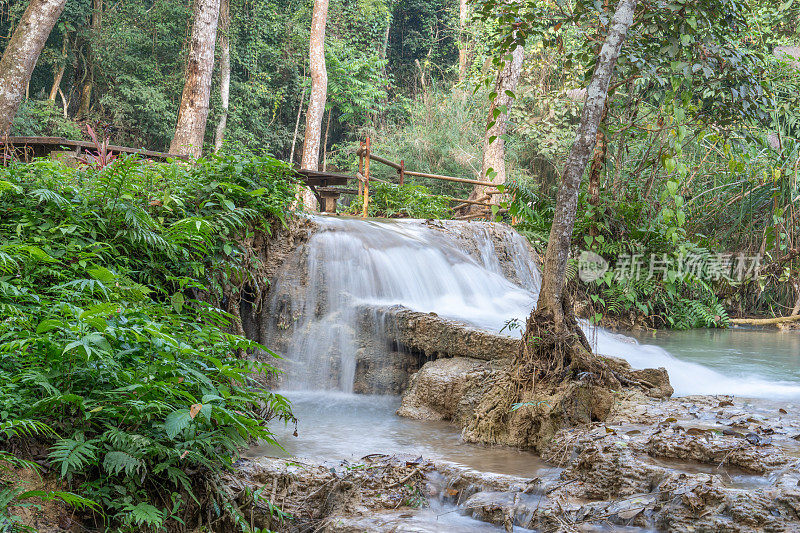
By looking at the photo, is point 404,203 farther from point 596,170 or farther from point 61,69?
point 61,69

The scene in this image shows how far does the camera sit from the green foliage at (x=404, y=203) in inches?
486

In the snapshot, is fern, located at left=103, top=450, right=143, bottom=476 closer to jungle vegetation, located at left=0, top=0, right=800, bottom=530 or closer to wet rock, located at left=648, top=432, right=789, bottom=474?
jungle vegetation, located at left=0, top=0, right=800, bottom=530

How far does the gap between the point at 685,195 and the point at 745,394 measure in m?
5.69

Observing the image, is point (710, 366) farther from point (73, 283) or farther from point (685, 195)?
point (73, 283)

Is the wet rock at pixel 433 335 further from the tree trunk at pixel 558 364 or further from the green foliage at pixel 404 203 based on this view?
the green foliage at pixel 404 203

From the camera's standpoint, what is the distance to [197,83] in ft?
36.6

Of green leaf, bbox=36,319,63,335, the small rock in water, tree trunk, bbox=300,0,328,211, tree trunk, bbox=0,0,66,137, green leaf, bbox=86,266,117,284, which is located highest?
tree trunk, bbox=300,0,328,211

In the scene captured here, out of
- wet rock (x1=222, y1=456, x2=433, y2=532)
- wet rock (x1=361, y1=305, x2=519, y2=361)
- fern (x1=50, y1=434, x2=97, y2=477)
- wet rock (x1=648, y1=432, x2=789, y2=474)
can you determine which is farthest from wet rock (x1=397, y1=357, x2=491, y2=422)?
fern (x1=50, y1=434, x2=97, y2=477)

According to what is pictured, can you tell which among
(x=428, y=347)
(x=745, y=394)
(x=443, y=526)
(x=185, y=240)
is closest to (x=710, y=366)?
(x=745, y=394)

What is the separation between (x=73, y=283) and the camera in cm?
331

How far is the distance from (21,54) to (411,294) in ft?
20.4

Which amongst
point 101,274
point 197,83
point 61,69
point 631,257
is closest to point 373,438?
point 101,274

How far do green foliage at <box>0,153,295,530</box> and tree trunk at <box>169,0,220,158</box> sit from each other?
6.71 m

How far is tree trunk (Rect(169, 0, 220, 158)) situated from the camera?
11109mm
